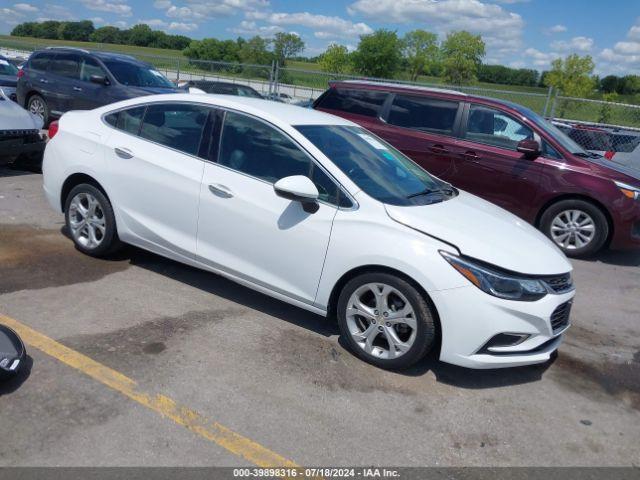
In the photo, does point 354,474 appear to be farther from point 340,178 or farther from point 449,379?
point 340,178

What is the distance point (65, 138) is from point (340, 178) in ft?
9.41

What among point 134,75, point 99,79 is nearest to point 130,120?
point 99,79

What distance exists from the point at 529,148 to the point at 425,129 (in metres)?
1.47

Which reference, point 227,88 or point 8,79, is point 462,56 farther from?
point 8,79

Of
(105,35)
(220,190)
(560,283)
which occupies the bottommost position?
(560,283)

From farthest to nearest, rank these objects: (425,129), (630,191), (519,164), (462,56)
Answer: (462,56)
(425,129)
(519,164)
(630,191)

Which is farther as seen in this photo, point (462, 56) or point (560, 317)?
point (462, 56)

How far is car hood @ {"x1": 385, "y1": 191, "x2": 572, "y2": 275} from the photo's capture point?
377 centimetres

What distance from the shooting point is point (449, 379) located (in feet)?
13.0

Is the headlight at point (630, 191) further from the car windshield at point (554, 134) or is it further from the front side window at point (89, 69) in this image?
the front side window at point (89, 69)

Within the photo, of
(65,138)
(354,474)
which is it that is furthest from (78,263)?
(354,474)

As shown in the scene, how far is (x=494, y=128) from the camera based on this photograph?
25.8ft

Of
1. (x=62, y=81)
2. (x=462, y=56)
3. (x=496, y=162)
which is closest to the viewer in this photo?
(x=496, y=162)

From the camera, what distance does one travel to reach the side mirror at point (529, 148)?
7.38 meters
